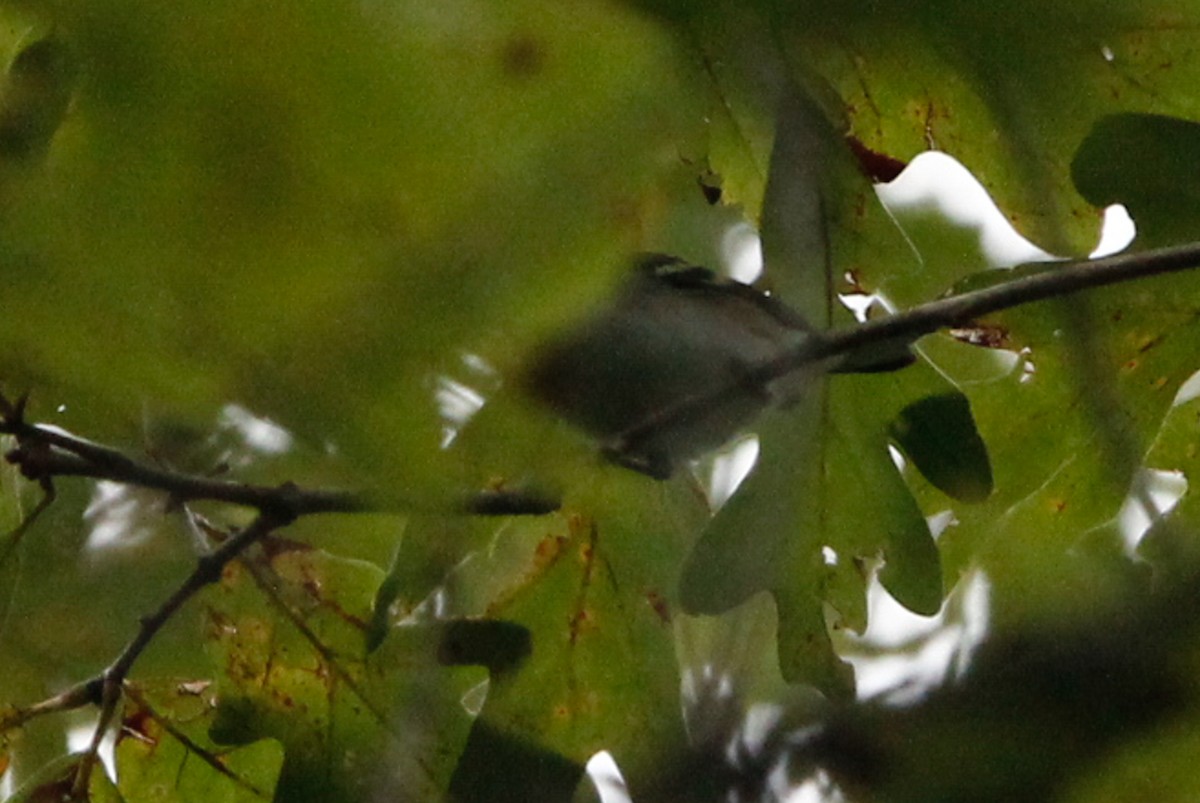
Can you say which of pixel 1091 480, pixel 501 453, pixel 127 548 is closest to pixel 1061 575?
pixel 1091 480

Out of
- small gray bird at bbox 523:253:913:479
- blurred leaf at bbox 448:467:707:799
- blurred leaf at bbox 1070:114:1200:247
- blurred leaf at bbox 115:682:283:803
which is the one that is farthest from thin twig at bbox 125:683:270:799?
blurred leaf at bbox 1070:114:1200:247

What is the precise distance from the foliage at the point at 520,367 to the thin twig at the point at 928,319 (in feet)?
0.14

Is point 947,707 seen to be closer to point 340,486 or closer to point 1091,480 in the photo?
point 340,486

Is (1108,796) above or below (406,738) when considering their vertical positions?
above

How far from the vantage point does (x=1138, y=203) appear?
0.71m

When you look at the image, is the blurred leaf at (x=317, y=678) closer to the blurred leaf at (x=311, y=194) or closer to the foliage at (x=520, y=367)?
the foliage at (x=520, y=367)

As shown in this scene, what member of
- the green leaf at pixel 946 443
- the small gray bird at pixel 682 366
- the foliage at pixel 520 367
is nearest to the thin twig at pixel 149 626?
the foliage at pixel 520 367

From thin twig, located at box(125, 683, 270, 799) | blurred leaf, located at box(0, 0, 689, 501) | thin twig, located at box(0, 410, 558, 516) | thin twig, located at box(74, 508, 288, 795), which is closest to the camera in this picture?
blurred leaf, located at box(0, 0, 689, 501)

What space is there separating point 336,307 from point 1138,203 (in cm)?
55

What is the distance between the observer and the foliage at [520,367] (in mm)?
238

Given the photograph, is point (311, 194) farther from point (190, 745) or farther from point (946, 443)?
point (190, 745)

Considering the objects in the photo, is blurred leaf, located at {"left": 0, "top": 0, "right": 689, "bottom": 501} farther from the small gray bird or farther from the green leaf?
the green leaf

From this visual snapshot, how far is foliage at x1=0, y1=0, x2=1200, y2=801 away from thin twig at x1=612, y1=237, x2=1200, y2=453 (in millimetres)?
42

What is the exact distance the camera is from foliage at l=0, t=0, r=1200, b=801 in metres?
0.24
